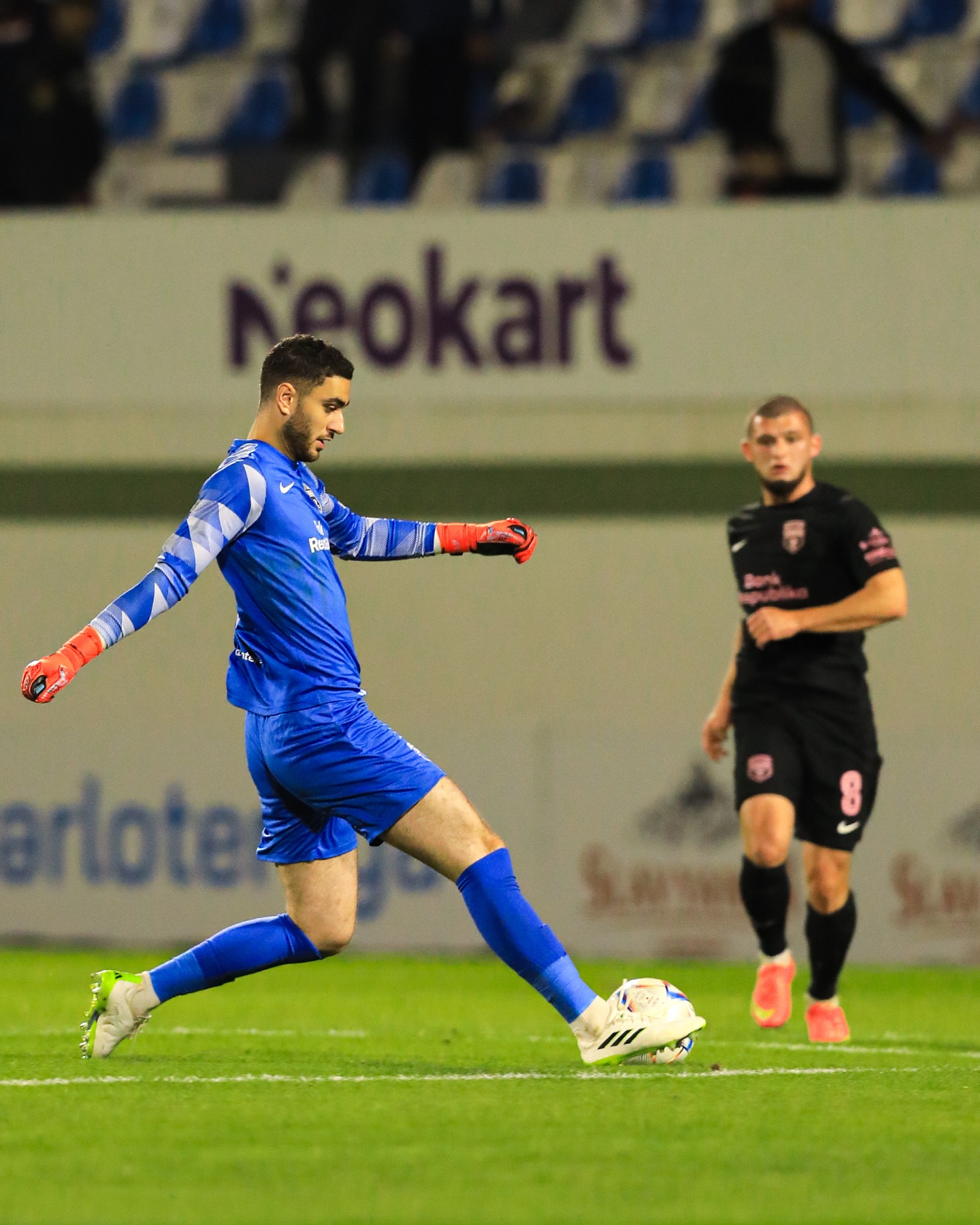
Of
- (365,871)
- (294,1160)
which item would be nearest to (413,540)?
(294,1160)

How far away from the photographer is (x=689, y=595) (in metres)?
12.7

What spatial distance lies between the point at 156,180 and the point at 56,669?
10042 mm

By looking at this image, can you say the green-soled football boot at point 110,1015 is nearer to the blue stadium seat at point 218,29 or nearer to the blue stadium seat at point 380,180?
the blue stadium seat at point 380,180

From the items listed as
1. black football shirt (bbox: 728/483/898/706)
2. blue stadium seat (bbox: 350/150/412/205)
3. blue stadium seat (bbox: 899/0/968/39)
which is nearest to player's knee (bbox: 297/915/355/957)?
black football shirt (bbox: 728/483/898/706)

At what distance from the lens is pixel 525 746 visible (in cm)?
1161

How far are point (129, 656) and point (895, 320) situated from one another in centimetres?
496

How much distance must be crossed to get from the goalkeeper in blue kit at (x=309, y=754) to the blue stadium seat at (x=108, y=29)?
34.5 ft

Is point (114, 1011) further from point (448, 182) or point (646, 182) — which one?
point (646, 182)

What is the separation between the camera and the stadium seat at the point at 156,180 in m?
13.8

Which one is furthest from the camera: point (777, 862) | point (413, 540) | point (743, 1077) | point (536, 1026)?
point (536, 1026)

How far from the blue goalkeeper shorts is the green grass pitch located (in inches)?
25.9

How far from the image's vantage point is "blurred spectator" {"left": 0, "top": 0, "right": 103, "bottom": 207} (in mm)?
13336

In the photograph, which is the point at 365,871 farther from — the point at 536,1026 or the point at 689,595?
the point at 536,1026

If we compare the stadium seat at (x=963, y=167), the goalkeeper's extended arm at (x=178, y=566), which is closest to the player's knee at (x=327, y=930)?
the goalkeeper's extended arm at (x=178, y=566)
